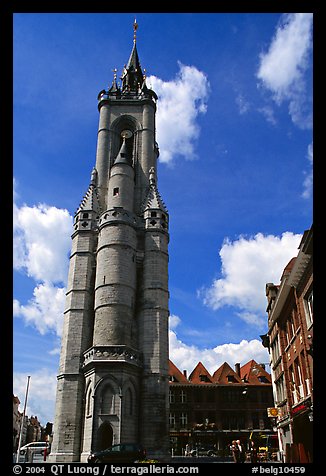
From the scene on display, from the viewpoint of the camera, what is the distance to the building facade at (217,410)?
50.7 meters

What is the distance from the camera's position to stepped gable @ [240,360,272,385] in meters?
56.1

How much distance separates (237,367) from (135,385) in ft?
110

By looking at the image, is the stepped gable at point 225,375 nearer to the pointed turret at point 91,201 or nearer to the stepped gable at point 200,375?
the stepped gable at point 200,375

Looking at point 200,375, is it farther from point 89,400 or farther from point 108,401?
point 108,401

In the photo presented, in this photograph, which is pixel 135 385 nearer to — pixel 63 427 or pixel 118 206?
pixel 63 427

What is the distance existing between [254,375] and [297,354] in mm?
37745

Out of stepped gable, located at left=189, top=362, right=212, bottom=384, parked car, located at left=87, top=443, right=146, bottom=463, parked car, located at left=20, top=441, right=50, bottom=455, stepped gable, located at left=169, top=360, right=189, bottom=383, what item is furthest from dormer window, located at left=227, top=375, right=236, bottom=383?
parked car, located at left=87, top=443, right=146, bottom=463

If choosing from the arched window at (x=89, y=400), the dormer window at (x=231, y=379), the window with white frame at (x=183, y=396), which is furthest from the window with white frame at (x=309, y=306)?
the dormer window at (x=231, y=379)

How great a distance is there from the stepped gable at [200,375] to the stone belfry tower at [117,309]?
80.6 feet

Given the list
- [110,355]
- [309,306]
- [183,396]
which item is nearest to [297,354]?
[309,306]

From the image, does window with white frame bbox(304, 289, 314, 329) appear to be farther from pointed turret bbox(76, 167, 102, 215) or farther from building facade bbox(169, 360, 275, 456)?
building facade bbox(169, 360, 275, 456)

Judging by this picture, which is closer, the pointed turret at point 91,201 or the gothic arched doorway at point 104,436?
the gothic arched doorway at point 104,436
